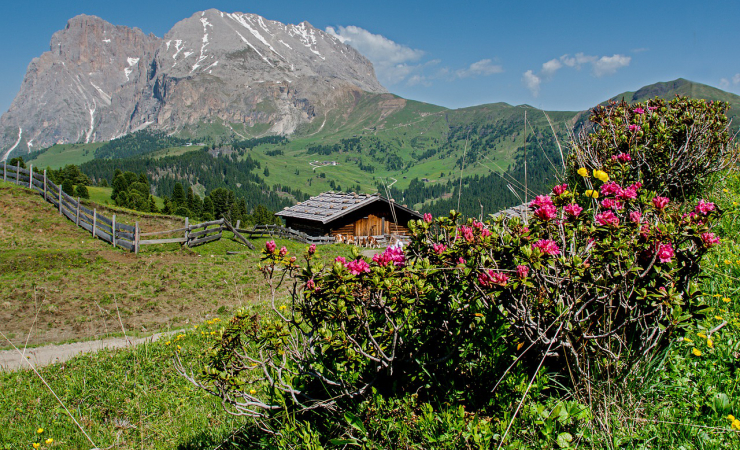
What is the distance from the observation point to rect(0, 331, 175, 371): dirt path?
7928mm

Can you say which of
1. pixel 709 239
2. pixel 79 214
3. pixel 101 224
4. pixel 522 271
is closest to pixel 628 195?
pixel 709 239

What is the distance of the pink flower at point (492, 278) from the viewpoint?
219 cm

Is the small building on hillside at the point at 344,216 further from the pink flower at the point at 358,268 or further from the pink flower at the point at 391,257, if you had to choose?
the pink flower at the point at 358,268

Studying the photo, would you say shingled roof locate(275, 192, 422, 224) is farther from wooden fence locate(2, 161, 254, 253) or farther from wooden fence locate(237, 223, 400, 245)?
wooden fence locate(2, 161, 254, 253)

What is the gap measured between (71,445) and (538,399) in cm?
507

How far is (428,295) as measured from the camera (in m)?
2.49

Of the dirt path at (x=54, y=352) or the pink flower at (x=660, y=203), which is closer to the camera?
the pink flower at (x=660, y=203)

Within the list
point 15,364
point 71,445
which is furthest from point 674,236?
point 15,364

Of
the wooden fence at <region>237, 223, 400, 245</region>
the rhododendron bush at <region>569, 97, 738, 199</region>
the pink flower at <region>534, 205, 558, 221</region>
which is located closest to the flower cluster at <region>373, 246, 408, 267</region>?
the pink flower at <region>534, 205, 558, 221</region>

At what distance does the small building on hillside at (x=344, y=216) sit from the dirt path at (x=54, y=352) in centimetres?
2340

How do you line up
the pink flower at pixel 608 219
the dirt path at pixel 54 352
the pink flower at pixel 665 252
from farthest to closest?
the dirt path at pixel 54 352
the pink flower at pixel 608 219
the pink flower at pixel 665 252

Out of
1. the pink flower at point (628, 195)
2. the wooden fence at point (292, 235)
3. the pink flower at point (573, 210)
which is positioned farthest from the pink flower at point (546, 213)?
the wooden fence at point (292, 235)

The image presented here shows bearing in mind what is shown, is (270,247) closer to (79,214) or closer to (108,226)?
A: (108,226)

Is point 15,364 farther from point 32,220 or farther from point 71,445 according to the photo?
point 32,220
